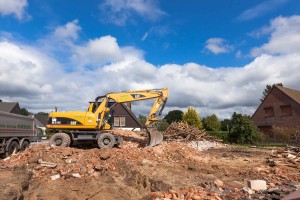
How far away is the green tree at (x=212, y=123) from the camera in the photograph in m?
54.0

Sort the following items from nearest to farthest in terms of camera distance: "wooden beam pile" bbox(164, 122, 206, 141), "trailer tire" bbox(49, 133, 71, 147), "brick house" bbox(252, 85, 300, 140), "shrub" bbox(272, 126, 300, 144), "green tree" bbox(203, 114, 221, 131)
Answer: "trailer tire" bbox(49, 133, 71, 147) → "wooden beam pile" bbox(164, 122, 206, 141) → "shrub" bbox(272, 126, 300, 144) → "brick house" bbox(252, 85, 300, 140) → "green tree" bbox(203, 114, 221, 131)

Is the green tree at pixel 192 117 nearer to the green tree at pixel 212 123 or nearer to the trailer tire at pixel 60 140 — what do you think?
the green tree at pixel 212 123

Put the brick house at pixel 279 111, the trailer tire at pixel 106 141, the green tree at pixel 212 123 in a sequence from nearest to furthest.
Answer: the trailer tire at pixel 106 141 < the brick house at pixel 279 111 < the green tree at pixel 212 123

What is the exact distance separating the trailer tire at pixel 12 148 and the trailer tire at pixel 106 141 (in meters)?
4.51

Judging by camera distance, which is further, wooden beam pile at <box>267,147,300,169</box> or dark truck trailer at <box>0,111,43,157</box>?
dark truck trailer at <box>0,111,43,157</box>

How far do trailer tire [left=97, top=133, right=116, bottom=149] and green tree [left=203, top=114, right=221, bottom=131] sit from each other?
40.6 m

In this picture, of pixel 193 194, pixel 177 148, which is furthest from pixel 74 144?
pixel 193 194

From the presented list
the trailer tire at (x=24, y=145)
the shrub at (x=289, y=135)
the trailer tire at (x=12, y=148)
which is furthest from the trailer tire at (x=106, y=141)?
the shrub at (x=289, y=135)

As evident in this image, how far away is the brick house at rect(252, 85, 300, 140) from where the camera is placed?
31.6m

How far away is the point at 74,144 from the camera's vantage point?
16.8 meters

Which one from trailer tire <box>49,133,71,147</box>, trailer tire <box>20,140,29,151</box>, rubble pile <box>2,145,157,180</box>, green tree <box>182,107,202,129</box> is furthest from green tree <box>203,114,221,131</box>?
trailer tire <box>49,133,71,147</box>

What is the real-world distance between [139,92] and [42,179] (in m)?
7.37

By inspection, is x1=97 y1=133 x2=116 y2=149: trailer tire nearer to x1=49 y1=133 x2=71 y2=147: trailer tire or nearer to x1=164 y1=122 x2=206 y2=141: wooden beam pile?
x1=49 y1=133 x2=71 y2=147: trailer tire

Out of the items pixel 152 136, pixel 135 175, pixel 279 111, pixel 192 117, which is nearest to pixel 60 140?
pixel 152 136
